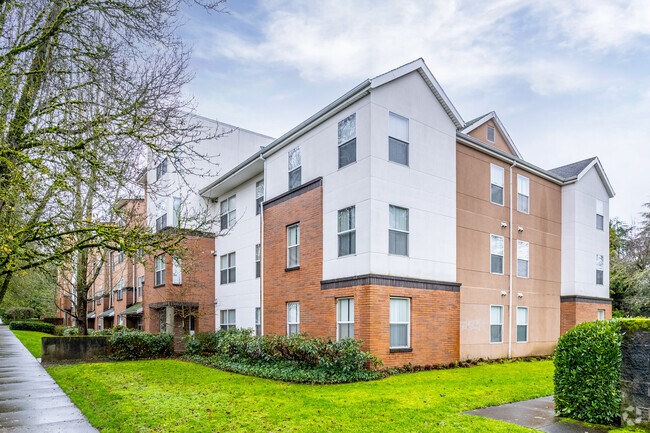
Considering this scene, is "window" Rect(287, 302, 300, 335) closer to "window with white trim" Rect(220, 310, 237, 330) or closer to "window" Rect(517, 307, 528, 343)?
"window with white trim" Rect(220, 310, 237, 330)

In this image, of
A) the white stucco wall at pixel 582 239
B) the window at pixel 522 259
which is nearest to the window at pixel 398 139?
the window at pixel 522 259

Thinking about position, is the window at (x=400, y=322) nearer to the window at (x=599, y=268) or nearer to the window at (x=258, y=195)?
the window at (x=258, y=195)

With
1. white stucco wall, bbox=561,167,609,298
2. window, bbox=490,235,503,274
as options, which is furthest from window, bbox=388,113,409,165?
white stucco wall, bbox=561,167,609,298

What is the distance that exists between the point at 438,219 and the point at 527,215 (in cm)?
628

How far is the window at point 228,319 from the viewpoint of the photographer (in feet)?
74.7

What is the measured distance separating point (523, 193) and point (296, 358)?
1206 centimetres

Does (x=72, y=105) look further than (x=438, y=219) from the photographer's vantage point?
No

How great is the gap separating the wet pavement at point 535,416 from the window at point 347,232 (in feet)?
20.8

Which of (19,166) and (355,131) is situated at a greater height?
(355,131)

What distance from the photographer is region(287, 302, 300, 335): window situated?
16.7m

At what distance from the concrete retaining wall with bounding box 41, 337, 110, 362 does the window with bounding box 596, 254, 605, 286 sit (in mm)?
22699

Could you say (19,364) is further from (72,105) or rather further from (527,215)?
(527,215)

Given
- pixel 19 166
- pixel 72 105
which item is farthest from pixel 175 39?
pixel 19 166

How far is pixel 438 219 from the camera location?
15930 mm
